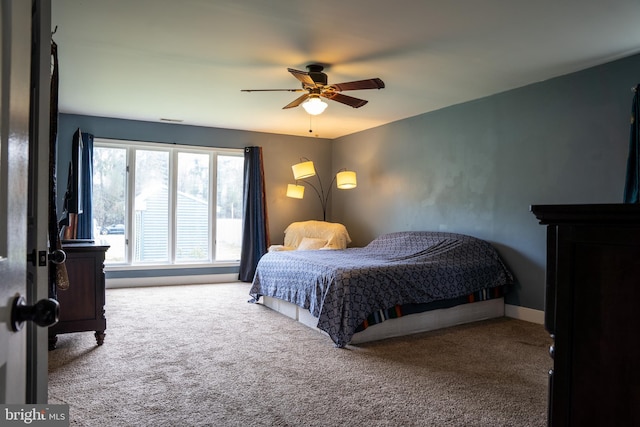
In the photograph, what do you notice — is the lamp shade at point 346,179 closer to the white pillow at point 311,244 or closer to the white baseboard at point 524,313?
the white pillow at point 311,244

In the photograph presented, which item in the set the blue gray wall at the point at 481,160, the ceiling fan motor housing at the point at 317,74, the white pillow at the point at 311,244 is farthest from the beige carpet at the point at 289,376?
the ceiling fan motor housing at the point at 317,74

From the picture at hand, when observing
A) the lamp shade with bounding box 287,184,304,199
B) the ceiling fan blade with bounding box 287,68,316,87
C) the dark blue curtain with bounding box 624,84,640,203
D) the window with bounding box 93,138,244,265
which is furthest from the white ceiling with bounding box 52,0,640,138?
the lamp shade with bounding box 287,184,304,199

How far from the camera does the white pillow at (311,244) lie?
594cm

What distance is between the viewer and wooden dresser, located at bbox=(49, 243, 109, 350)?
3.19 metres

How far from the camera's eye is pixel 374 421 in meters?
2.10

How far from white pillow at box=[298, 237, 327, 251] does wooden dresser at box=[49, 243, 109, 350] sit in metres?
Result: 3.03

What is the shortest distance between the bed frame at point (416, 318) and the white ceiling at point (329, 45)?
7.40ft

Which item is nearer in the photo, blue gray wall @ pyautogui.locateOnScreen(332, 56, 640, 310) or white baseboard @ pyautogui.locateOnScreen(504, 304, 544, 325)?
blue gray wall @ pyautogui.locateOnScreen(332, 56, 640, 310)

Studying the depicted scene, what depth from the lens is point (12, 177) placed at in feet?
2.53

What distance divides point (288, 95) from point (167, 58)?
1.41 m

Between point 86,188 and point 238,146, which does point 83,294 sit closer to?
point 86,188

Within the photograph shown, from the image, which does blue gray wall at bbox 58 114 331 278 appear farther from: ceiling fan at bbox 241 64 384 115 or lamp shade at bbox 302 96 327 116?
lamp shade at bbox 302 96 327 116

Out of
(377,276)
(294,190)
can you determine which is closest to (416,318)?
(377,276)

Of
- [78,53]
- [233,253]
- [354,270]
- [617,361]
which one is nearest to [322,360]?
[354,270]
